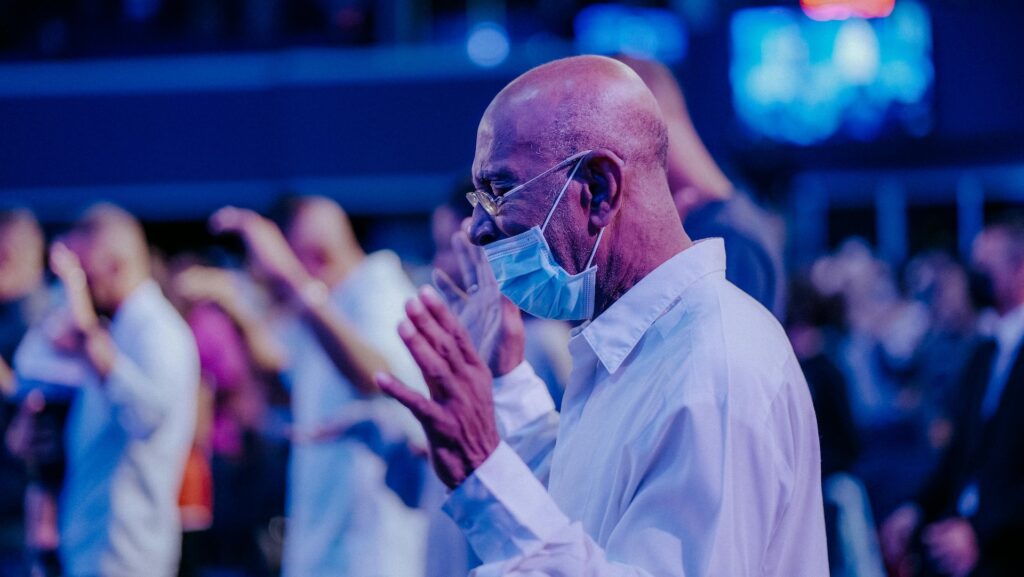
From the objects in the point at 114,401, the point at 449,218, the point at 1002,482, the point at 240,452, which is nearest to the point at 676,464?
the point at 449,218

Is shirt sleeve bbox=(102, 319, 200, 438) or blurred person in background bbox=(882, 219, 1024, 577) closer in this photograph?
blurred person in background bbox=(882, 219, 1024, 577)

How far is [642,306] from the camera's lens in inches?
69.4

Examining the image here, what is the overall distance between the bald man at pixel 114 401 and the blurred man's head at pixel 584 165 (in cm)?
303

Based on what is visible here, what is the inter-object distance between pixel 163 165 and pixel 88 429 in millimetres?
8206

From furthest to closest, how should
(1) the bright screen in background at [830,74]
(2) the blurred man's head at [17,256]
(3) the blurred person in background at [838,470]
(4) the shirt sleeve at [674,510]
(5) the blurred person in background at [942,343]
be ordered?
1. (1) the bright screen in background at [830,74]
2. (5) the blurred person in background at [942,343]
3. (2) the blurred man's head at [17,256]
4. (3) the blurred person in background at [838,470]
5. (4) the shirt sleeve at [674,510]

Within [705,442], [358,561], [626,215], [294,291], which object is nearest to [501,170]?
[626,215]

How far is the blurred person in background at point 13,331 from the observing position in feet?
17.0

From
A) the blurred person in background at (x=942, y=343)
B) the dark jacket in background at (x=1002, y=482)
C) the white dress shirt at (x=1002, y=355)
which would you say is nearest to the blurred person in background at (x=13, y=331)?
the dark jacket in background at (x=1002, y=482)

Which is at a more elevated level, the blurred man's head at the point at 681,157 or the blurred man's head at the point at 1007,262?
the blurred man's head at the point at 681,157

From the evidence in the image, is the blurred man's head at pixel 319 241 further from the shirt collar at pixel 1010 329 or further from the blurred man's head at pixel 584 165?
the blurred man's head at pixel 584 165

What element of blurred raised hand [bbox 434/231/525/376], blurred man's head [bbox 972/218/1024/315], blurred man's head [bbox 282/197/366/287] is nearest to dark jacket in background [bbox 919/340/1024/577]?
blurred man's head [bbox 972/218/1024/315]

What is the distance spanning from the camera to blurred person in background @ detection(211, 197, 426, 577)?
394 centimetres

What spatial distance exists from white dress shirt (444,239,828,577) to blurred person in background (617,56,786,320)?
910 mm

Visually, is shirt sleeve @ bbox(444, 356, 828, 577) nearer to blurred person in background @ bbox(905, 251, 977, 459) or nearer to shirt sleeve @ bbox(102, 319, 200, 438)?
shirt sleeve @ bbox(102, 319, 200, 438)
